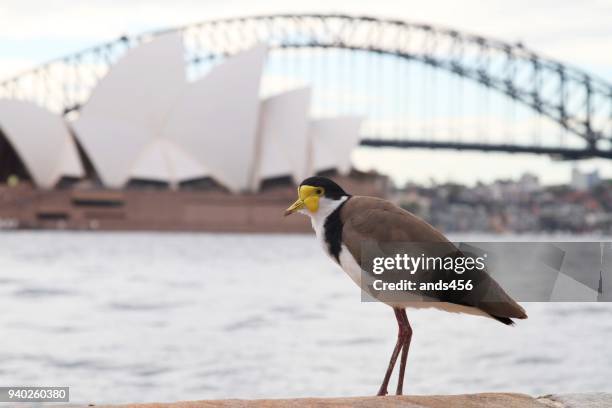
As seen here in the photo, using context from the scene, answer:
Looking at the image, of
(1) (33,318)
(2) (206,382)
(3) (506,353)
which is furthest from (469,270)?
(1) (33,318)

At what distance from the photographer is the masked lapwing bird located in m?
3.09

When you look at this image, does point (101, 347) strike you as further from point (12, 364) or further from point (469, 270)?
point (469, 270)

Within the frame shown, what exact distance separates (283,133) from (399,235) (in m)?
60.1

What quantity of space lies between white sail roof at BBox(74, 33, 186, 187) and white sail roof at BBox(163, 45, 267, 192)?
1.15 metres

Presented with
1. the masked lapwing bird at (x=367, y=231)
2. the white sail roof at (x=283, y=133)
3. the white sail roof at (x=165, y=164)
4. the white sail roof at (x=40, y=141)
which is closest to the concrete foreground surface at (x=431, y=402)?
the masked lapwing bird at (x=367, y=231)

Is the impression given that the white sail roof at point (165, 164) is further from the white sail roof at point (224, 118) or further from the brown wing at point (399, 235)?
the brown wing at point (399, 235)

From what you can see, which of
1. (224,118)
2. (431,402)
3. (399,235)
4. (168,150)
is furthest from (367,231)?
(168,150)

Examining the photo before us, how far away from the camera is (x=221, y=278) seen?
2877 cm

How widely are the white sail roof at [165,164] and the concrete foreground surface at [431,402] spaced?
60535mm

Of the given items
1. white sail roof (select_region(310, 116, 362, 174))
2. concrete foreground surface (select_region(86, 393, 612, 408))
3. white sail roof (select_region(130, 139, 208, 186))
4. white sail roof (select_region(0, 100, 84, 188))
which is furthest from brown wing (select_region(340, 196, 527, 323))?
white sail roof (select_region(310, 116, 362, 174))

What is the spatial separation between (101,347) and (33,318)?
408 centimetres

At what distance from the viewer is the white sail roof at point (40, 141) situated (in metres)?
60.4

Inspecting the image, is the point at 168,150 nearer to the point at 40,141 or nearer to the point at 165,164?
the point at 165,164

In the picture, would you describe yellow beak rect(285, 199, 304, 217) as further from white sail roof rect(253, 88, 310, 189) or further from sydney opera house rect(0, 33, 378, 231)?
white sail roof rect(253, 88, 310, 189)
